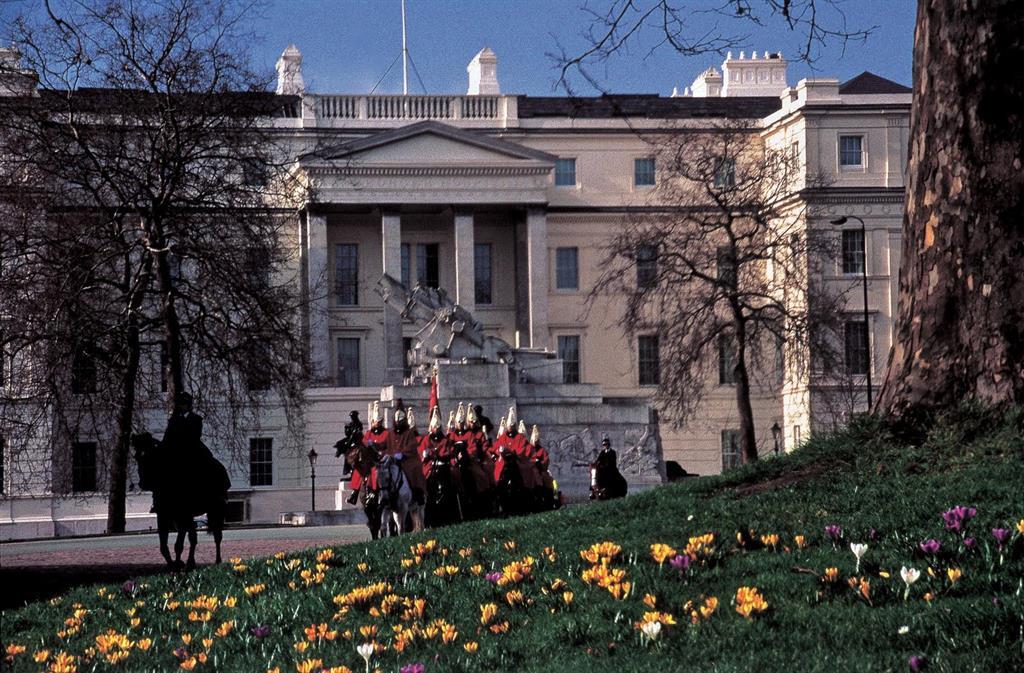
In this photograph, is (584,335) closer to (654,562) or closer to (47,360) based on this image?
(47,360)

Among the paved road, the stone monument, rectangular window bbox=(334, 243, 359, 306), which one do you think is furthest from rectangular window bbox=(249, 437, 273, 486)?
the paved road

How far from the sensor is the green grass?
8.86m

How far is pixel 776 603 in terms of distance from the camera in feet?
32.0

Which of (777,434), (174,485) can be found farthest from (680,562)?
(777,434)

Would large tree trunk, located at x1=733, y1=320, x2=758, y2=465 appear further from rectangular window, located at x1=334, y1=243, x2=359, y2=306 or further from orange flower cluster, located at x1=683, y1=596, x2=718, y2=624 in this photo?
orange flower cluster, located at x1=683, y1=596, x2=718, y2=624

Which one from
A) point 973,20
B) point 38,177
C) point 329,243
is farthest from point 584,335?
point 973,20

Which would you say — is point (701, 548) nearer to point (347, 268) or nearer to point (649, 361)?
point (347, 268)

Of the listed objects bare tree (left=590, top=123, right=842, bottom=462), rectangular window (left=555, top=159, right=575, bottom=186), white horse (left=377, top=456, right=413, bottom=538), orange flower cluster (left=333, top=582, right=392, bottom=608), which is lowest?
white horse (left=377, top=456, right=413, bottom=538)

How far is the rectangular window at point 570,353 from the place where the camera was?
9400 cm

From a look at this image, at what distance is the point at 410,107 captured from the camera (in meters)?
89.9

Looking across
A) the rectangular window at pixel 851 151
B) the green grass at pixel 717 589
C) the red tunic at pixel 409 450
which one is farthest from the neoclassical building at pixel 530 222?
the green grass at pixel 717 589

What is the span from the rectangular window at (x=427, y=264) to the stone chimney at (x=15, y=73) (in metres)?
53.6

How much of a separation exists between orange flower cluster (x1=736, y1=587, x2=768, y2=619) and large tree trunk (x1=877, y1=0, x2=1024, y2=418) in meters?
5.26

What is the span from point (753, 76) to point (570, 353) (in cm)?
2083
